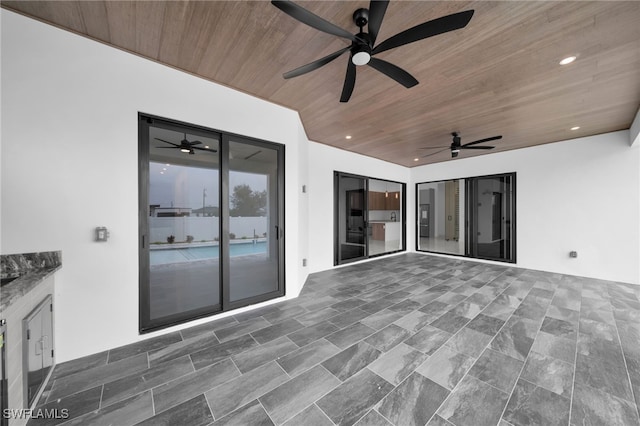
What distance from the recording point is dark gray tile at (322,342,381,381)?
1899 millimetres

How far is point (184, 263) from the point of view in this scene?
397cm

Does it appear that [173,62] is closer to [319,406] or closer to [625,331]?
→ [319,406]

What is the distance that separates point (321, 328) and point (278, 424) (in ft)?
3.98

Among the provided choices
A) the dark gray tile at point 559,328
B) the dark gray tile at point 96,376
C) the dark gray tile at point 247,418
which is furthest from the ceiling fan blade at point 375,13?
the dark gray tile at point 559,328

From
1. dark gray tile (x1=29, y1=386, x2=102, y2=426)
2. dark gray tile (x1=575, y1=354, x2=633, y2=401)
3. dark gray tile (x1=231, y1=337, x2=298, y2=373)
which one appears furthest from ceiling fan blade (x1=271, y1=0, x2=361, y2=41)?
dark gray tile (x1=575, y1=354, x2=633, y2=401)

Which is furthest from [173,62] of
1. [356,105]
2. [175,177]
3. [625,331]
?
[625,331]

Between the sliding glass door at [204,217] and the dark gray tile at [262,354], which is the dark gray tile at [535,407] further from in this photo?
the sliding glass door at [204,217]

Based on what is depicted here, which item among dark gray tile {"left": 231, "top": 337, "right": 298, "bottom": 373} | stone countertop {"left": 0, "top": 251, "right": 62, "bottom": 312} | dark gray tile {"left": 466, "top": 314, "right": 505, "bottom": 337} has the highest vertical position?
stone countertop {"left": 0, "top": 251, "right": 62, "bottom": 312}

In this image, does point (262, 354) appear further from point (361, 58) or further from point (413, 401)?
point (361, 58)

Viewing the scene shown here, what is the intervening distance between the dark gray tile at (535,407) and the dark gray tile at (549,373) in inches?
3.2

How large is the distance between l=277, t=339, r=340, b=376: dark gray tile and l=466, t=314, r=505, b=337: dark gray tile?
1.68 m

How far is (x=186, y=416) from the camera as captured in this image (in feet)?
4.90

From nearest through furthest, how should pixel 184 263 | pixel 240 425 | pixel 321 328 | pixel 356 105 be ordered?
pixel 240 425
pixel 321 328
pixel 356 105
pixel 184 263

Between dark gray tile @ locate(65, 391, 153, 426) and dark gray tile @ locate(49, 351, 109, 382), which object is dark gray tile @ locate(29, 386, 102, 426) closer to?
dark gray tile @ locate(65, 391, 153, 426)
